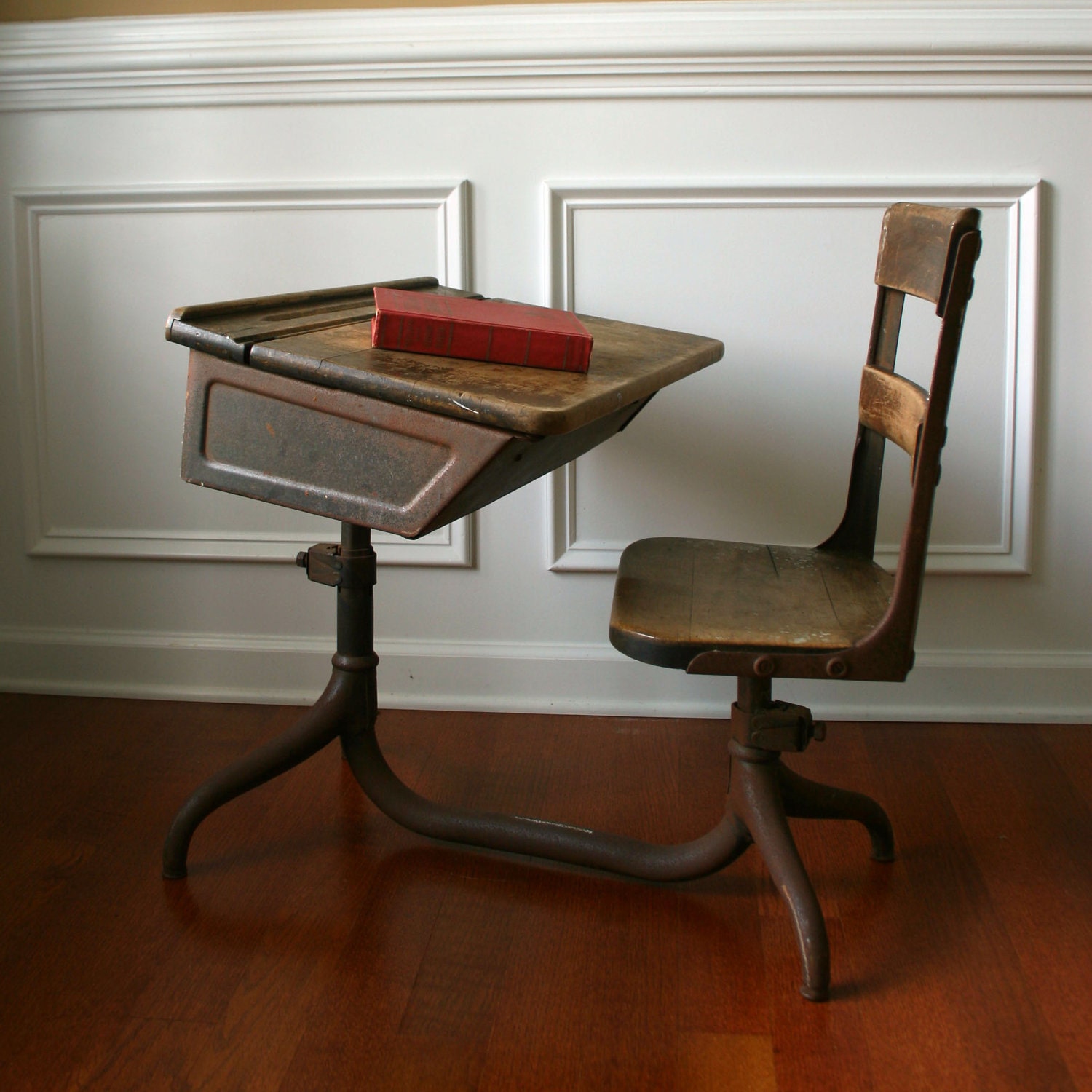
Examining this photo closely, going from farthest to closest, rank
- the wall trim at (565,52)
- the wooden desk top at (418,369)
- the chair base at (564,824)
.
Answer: the wall trim at (565,52) → the chair base at (564,824) → the wooden desk top at (418,369)

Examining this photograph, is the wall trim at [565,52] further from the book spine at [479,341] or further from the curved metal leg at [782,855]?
the curved metal leg at [782,855]

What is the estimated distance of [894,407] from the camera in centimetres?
147

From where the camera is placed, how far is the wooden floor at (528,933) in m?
1.21

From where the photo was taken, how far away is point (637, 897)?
1.52 meters

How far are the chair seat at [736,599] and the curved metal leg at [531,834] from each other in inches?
11.0

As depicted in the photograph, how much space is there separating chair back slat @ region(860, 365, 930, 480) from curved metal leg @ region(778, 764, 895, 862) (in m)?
0.43

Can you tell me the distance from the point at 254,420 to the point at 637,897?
30.8 inches

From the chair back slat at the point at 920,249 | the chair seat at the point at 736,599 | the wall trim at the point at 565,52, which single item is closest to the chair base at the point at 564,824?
the chair seat at the point at 736,599

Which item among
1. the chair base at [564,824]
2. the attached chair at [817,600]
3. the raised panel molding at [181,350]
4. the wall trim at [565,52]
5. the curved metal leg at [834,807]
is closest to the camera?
the attached chair at [817,600]

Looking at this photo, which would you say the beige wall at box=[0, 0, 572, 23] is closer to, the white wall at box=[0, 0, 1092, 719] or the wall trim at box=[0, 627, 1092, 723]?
the white wall at box=[0, 0, 1092, 719]

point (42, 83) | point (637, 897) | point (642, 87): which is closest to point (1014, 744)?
point (637, 897)

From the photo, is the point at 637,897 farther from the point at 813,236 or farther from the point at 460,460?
the point at 813,236

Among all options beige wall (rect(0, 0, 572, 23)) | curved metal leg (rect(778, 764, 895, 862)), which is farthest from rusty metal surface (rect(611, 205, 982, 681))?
beige wall (rect(0, 0, 572, 23))

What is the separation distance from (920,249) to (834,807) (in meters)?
0.72
